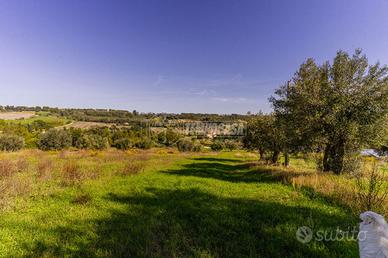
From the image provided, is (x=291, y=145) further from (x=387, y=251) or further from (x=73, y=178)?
(x=387, y=251)

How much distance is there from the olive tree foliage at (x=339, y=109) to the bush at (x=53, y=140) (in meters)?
69.6

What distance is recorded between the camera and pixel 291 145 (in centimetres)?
1945

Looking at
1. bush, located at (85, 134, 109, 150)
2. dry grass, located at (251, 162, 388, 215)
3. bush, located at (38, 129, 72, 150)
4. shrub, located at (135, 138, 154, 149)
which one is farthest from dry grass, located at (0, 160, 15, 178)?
shrub, located at (135, 138, 154, 149)

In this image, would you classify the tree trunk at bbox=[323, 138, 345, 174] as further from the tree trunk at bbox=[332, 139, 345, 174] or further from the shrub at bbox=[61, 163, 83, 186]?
the shrub at bbox=[61, 163, 83, 186]

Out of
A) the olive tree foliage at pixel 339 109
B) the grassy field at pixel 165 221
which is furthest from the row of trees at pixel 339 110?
the grassy field at pixel 165 221

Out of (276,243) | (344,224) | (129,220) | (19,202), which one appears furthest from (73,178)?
(344,224)

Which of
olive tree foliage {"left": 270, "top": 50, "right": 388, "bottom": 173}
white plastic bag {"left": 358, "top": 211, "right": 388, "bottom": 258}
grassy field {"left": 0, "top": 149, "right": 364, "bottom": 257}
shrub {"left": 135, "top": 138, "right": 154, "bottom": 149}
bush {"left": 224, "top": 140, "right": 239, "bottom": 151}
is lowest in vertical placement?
shrub {"left": 135, "top": 138, "right": 154, "bottom": 149}

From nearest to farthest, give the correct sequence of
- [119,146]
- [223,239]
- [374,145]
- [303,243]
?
[303,243] < [223,239] < [374,145] < [119,146]

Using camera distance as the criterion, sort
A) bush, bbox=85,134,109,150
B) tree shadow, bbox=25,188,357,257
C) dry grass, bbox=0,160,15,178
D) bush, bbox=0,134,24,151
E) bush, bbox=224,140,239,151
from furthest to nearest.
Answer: bush, bbox=224,140,239,151 → bush, bbox=85,134,109,150 → bush, bbox=0,134,24,151 → dry grass, bbox=0,160,15,178 → tree shadow, bbox=25,188,357,257

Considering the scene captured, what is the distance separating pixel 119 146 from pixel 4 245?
84295 mm

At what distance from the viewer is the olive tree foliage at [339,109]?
15406 millimetres

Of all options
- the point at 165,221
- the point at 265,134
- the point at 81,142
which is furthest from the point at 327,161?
the point at 81,142

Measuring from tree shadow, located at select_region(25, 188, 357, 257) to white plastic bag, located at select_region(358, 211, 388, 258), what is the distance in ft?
12.4

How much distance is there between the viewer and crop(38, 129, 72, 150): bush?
230 ft
